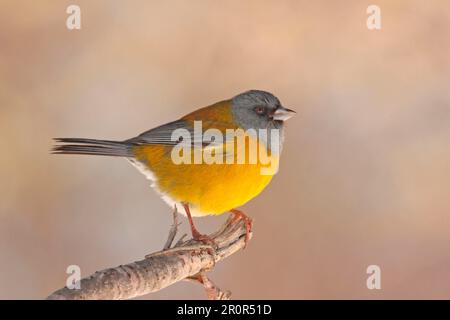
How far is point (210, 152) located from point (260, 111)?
0.47 metres

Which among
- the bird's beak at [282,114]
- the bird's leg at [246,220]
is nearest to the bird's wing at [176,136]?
the bird's beak at [282,114]

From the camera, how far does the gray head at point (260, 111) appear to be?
391 centimetres

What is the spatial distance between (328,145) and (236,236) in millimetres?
1427

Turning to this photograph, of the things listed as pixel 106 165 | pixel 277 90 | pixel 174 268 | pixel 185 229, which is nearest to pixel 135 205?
pixel 106 165

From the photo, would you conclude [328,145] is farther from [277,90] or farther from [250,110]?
[250,110]

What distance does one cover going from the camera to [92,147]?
3.60 m

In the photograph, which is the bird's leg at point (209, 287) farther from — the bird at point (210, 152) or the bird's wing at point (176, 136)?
the bird's wing at point (176, 136)

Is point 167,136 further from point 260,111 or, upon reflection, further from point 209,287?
point 209,287

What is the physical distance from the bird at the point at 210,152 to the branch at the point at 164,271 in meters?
0.10

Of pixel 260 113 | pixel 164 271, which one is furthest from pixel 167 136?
pixel 164 271

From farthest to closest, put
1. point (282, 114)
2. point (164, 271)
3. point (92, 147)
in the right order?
1. point (282, 114)
2. point (92, 147)
3. point (164, 271)

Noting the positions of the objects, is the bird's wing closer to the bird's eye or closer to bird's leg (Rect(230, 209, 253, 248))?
the bird's eye

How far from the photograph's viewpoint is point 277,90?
496cm

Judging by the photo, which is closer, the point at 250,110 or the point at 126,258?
the point at 250,110
